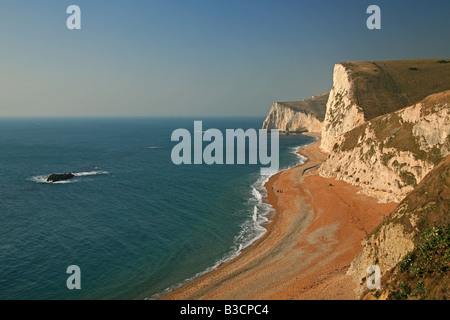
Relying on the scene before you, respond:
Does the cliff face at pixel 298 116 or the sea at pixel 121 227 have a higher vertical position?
the cliff face at pixel 298 116

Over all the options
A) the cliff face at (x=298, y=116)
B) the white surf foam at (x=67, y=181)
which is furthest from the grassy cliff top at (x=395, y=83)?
the cliff face at (x=298, y=116)

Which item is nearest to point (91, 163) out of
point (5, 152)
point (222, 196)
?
point (5, 152)

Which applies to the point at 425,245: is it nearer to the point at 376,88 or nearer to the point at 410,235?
the point at 410,235

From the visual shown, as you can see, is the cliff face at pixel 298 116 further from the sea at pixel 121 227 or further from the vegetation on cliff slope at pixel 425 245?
the vegetation on cliff slope at pixel 425 245

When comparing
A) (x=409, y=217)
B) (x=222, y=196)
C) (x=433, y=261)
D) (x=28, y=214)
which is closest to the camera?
(x=433, y=261)

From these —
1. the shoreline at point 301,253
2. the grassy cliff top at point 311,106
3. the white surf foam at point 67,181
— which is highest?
the grassy cliff top at point 311,106
